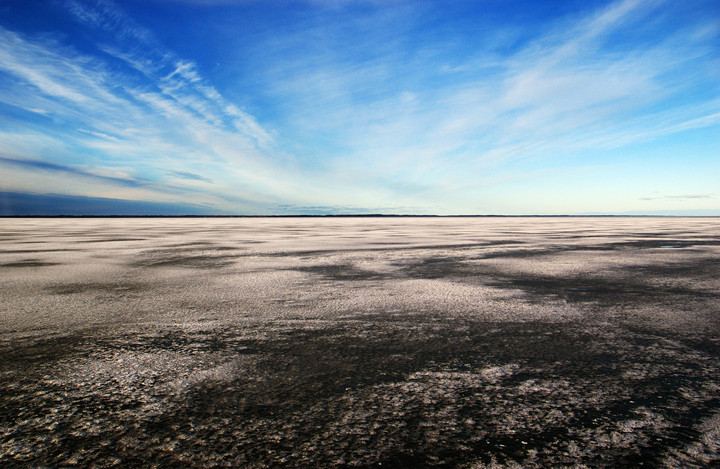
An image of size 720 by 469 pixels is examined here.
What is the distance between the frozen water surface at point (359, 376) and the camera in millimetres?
1270

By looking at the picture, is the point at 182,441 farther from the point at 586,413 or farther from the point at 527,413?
the point at 586,413

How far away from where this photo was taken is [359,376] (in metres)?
1.83

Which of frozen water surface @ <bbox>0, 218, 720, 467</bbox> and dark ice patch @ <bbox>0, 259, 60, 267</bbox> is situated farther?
dark ice patch @ <bbox>0, 259, 60, 267</bbox>

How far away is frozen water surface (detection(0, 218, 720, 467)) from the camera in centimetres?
127

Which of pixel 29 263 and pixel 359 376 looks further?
pixel 29 263

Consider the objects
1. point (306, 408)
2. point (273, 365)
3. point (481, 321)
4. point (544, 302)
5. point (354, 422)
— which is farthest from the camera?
point (544, 302)

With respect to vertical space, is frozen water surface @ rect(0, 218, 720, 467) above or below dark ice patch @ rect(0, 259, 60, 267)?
above

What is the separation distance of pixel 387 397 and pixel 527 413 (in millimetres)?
519

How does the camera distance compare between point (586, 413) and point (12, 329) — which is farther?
point (12, 329)

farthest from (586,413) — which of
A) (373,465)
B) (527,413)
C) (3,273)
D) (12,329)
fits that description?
(3,273)

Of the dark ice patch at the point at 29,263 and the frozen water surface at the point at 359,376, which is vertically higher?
the frozen water surface at the point at 359,376

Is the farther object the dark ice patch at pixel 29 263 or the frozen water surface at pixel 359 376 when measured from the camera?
the dark ice patch at pixel 29 263

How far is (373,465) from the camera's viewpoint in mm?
1187

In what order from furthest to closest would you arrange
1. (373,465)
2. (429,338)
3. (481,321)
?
(481,321) < (429,338) < (373,465)
